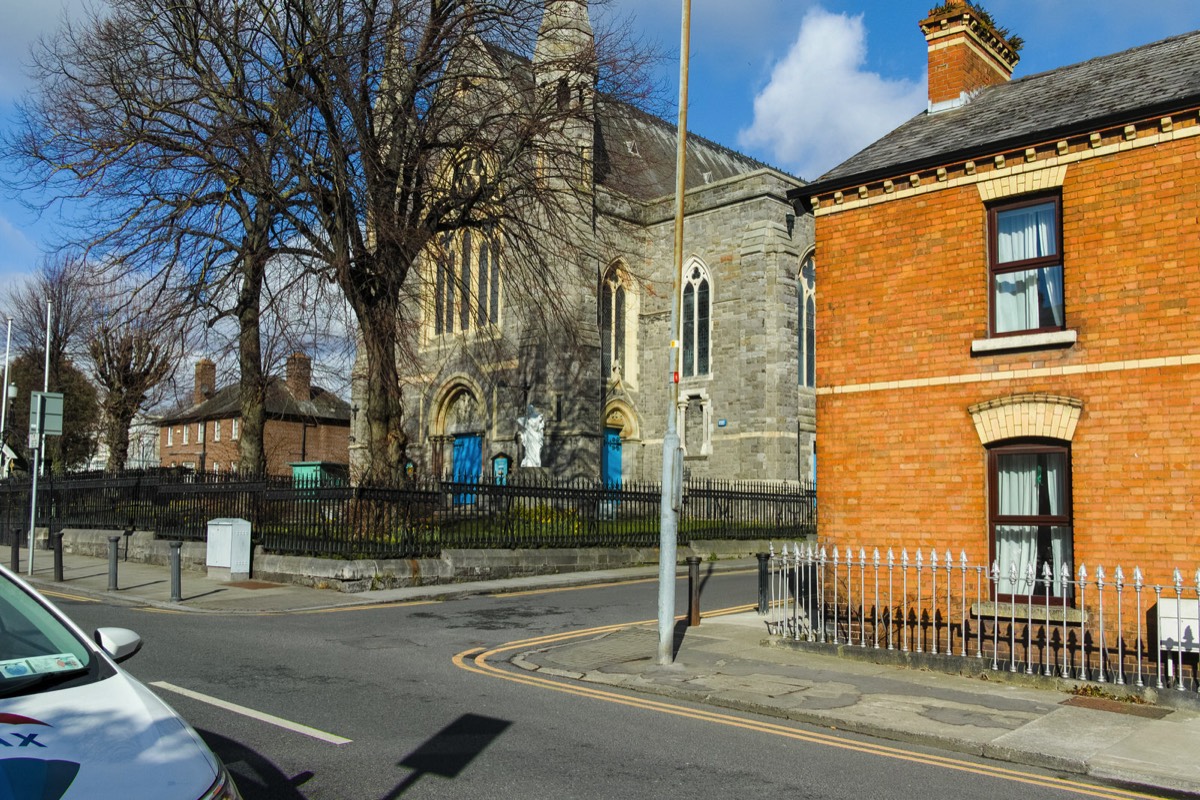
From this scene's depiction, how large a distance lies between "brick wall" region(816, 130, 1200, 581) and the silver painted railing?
36cm

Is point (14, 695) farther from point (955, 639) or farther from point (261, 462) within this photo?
point (261, 462)

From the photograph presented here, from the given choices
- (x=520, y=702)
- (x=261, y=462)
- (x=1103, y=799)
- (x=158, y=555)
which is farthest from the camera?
(x=261, y=462)

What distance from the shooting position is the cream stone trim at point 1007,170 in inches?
394

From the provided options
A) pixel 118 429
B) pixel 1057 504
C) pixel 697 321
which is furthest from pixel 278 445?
pixel 1057 504

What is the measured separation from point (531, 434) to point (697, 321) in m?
7.34

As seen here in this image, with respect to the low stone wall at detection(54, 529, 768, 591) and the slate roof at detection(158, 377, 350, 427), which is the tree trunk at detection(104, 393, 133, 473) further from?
the slate roof at detection(158, 377, 350, 427)

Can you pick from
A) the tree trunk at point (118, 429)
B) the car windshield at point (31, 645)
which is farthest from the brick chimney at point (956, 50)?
the tree trunk at point (118, 429)

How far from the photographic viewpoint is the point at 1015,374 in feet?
35.0

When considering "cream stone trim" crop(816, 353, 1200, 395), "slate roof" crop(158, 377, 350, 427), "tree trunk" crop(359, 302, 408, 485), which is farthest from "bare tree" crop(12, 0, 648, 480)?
"slate roof" crop(158, 377, 350, 427)

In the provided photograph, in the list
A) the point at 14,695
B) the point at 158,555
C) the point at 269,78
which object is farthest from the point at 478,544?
the point at 14,695

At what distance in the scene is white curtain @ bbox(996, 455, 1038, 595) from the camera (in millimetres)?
10641

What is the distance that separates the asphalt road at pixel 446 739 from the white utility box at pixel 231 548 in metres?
6.28

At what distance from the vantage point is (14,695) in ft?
11.4

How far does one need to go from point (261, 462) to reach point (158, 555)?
373 centimetres
